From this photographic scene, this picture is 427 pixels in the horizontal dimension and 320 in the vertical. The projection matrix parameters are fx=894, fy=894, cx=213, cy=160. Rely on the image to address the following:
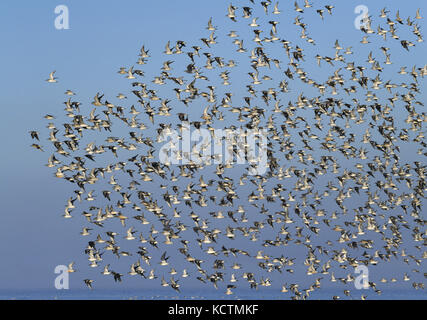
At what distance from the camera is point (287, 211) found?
74375 mm

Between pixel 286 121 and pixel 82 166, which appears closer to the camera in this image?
pixel 82 166

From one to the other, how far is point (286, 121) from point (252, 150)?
155 inches

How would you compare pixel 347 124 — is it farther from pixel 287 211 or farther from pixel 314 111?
pixel 287 211

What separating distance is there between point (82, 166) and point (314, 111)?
1942 cm

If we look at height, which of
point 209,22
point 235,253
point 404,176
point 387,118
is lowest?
point 235,253

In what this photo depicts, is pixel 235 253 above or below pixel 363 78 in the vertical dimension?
below

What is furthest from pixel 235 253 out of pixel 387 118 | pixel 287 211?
pixel 387 118
